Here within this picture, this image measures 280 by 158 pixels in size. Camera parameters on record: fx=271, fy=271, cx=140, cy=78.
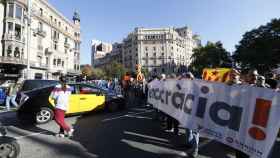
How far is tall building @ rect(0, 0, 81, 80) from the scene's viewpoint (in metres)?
39.0

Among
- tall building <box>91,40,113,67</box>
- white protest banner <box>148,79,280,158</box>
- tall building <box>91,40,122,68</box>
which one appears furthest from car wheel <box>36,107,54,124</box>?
tall building <box>91,40,113,67</box>

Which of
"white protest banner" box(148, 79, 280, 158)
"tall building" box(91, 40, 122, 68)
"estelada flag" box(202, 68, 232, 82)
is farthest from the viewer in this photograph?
"tall building" box(91, 40, 122, 68)

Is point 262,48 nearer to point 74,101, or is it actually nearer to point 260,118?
point 74,101

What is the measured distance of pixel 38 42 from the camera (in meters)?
47.2

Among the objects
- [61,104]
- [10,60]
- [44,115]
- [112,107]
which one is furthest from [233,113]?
Answer: [10,60]

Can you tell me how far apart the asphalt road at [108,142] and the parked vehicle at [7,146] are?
45 cm

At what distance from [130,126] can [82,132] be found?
1616 mm

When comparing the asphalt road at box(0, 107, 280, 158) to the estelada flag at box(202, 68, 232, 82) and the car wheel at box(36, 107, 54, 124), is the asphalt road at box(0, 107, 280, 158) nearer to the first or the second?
the car wheel at box(36, 107, 54, 124)

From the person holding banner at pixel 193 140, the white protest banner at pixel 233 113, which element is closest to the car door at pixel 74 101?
the white protest banner at pixel 233 113

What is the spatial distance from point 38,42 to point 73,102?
4009 centimetres

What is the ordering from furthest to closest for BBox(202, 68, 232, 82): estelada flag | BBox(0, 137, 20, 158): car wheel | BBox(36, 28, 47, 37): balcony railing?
BBox(36, 28, 47, 37): balcony railing < BBox(202, 68, 232, 82): estelada flag < BBox(0, 137, 20, 158): car wheel

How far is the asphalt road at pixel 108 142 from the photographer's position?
19.5 ft

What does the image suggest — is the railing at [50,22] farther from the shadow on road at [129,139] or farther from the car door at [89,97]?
the shadow on road at [129,139]

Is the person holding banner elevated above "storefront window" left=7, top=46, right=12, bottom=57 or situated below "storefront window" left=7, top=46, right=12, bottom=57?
below
